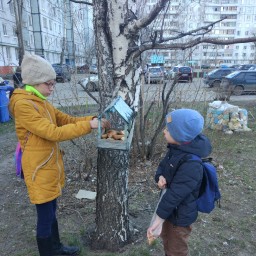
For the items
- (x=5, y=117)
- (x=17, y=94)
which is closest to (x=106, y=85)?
(x=17, y=94)

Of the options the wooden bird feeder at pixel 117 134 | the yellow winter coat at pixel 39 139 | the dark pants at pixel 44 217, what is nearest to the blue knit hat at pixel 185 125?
the wooden bird feeder at pixel 117 134

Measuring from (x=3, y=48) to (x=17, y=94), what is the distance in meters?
31.8

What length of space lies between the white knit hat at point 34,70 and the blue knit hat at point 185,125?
97 cm

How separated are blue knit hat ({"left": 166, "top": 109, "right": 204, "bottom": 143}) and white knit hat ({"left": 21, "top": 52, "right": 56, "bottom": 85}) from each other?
0.97m

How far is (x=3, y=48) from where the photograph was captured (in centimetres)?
2984

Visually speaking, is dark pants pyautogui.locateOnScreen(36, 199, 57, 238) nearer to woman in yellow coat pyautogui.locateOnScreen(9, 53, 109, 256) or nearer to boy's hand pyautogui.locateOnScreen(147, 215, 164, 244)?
woman in yellow coat pyautogui.locateOnScreen(9, 53, 109, 256)

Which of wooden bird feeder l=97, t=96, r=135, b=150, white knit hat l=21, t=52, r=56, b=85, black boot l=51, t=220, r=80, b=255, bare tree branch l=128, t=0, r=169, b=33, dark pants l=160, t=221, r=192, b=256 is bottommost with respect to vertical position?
black boot l=51, t=220, r=80, b=255

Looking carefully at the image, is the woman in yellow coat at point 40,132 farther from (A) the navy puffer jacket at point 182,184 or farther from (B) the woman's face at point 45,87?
(A) the navy puffer jacket at point 182,184

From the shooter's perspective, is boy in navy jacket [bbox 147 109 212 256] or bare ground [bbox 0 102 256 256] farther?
bare ground [bbox 0 102 256 256]

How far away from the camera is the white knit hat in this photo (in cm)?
196

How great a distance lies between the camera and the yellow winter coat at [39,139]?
1911 millimetres

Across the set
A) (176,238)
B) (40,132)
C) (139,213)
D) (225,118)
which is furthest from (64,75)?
(176,238)

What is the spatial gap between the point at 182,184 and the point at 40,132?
3.38ft

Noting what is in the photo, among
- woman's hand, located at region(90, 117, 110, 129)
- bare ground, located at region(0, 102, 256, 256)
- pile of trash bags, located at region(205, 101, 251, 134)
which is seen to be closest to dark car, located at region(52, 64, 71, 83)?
bare ground, located at region(0, 102, 256, 256)
